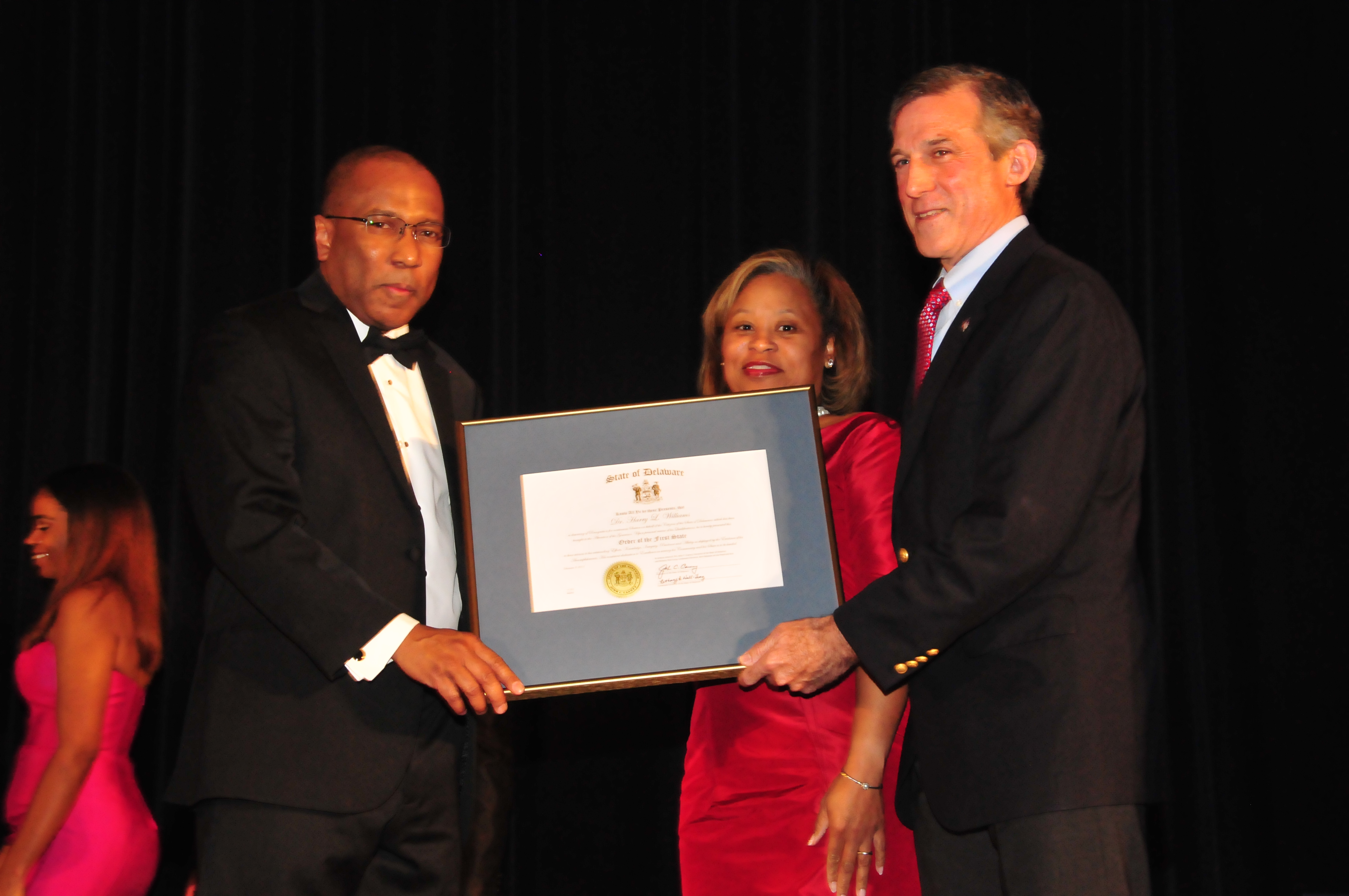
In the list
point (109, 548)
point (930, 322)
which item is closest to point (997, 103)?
point (930, 322)

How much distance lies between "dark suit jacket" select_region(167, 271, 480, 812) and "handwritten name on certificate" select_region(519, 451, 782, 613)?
0.30 meters

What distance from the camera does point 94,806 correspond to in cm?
329

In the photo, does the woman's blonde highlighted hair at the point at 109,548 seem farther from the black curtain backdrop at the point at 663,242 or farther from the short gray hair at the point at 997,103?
the short gray hair at the point at 997,103

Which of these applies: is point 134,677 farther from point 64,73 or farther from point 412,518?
point 64,73

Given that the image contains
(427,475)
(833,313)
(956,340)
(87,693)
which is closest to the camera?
(956,340)

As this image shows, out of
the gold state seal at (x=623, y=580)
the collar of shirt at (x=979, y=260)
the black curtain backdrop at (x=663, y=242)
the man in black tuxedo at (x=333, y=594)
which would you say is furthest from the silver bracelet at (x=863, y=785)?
the black curtain backdrop at (x=663, y=242)

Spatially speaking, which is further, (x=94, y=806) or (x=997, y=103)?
(x=94, y=806)

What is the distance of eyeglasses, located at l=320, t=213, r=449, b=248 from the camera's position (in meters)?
2.63

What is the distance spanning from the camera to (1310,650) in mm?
4035

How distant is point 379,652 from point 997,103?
175cm

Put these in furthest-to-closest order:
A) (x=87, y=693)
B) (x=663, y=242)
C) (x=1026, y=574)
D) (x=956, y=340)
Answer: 1. (x=663, y=242)
2. (x=87, y=693)
3. (x=956, y=340)
4. (x=1026, y=574)

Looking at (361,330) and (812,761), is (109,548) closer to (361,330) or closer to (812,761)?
(361,330)

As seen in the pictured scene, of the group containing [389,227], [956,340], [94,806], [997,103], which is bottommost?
[94,806]

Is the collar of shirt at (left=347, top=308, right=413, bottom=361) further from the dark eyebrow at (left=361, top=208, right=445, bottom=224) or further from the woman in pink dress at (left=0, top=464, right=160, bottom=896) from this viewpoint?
the woman in pink dress at (left=0, top=464, right=160, bottom=896)
